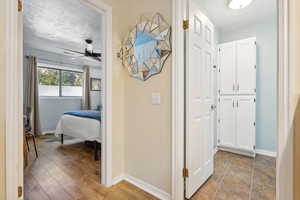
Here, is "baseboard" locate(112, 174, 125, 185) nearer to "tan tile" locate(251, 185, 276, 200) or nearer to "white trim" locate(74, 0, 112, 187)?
"white trim" locate(74, 0, 112, 187)

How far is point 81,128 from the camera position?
2.90 m

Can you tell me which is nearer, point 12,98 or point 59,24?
point 12,98

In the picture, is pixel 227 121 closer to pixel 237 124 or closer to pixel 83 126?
pixel 237 124

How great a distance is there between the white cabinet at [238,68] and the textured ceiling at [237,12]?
16.7 inches

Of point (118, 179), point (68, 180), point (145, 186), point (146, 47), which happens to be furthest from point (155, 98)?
point (68, 180)

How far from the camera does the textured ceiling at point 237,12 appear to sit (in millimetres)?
2245

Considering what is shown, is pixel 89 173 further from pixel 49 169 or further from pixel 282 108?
pixel 282 108

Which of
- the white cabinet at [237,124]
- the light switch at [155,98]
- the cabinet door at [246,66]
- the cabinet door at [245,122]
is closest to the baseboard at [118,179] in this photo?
the light switch at [155,98]

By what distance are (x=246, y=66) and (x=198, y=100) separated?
5.77 feet

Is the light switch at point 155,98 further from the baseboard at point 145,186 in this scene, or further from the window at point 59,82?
the window at point 59,82

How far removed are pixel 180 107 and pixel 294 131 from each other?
2.75 feet

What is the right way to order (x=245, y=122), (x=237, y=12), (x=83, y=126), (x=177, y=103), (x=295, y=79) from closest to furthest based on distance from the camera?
(x=295, y=79) < (x=177, y=103) < (x=237, y=12) < (x=245, y=122) < (x=83, y=126)

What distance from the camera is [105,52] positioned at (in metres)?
1.75

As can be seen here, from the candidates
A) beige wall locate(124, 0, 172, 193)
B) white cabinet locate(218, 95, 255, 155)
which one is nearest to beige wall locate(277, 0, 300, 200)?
beige wall locate(124, 0, 172, 193)
